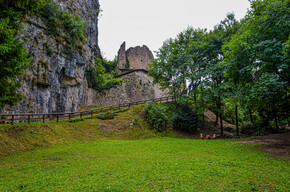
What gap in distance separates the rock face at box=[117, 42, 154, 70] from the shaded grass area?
89.6ft

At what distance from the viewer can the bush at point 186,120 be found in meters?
21.2

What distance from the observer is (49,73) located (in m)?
19.0

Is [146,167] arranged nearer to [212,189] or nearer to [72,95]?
[212,189]

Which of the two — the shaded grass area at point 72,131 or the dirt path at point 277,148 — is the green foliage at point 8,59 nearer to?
the shaded grass area at point 72,131

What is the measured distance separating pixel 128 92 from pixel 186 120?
52.7ft

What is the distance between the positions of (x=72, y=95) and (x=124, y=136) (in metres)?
12.1

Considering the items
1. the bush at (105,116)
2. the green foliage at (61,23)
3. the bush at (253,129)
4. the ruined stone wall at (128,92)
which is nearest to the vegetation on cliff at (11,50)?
the green foliage at (61,23)

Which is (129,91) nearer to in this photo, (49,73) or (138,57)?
(49,73)

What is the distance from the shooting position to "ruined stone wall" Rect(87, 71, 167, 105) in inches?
1302

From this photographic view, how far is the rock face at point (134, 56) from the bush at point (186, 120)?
30502 millimetres

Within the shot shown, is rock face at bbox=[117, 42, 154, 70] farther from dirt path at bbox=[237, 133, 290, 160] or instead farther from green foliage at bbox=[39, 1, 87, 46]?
dirt path at bbox=[237, 133, 290, 160]

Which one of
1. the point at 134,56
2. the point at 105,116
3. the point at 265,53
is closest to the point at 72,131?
the point at 105,116

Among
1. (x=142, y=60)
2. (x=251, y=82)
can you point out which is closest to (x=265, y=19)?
(x=251, y=82)

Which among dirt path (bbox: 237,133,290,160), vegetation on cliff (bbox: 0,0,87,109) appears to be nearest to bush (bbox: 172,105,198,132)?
dirt path (bbox: 237,133,290,160)
